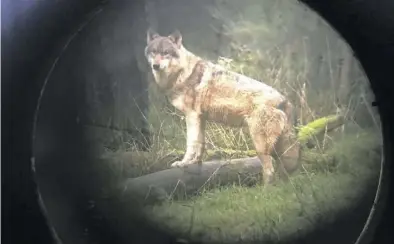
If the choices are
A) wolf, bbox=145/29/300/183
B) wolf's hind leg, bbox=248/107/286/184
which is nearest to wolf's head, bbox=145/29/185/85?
wolf, bbox=145/29/300/183

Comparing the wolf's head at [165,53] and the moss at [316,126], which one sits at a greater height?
the wolf's head at [165,53]

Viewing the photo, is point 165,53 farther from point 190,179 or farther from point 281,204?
point 281,204

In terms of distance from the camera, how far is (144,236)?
121cm

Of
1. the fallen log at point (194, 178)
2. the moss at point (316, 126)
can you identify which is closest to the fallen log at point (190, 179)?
the fallen log at point (194, 178)

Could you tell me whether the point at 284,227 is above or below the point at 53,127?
below

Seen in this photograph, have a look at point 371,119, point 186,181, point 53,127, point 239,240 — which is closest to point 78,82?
point 53,127

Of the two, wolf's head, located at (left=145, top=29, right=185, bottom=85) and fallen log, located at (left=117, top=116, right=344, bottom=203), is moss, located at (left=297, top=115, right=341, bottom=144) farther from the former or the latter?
wolf's head, located at (left=145, top=29, right=185, bottom=85)

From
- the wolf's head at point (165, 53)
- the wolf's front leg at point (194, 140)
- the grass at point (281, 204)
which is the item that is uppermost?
the wolf's head at point (165, 53)

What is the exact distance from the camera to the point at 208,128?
3.95 ft

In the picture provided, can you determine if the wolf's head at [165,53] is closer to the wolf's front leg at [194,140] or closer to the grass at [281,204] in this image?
the wolf's front leg at [194,140]

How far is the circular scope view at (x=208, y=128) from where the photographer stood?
1.19 meters

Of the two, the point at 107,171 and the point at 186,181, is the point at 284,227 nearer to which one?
the point at 186,181

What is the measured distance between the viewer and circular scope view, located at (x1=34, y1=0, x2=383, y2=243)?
3.90 feet

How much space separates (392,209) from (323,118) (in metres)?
0.21
